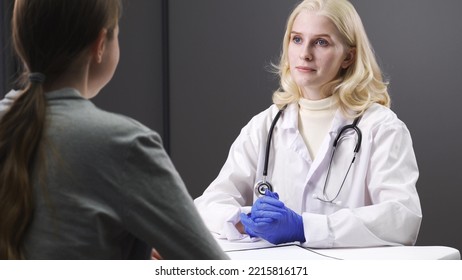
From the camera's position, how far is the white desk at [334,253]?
4.81 feet

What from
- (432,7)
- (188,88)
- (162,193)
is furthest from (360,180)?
(188,88)

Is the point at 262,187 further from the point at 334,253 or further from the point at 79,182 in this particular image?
the point at 79,182

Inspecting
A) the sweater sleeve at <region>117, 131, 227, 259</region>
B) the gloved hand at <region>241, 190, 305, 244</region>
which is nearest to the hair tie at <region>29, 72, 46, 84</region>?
the sweater sleeve at <region>117, 131, 227, 259</region>

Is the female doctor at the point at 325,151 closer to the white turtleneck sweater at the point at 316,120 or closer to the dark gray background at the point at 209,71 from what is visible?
the white turtleneck sweater at the point at 316,120

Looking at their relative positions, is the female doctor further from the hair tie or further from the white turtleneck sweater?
the hair tie

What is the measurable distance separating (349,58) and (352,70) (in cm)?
3

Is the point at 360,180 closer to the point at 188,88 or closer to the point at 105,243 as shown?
the point at 105,243

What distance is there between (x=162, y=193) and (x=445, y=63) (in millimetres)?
2134

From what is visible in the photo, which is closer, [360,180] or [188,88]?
[360,180]

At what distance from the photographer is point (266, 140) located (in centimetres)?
193

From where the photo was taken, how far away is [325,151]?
5.96 ft

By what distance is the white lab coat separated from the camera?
1.61 meters

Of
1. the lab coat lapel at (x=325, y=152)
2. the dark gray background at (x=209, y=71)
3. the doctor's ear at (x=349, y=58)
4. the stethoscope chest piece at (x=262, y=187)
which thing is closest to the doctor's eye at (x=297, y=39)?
the doctor's ear at (x=349, y=58)

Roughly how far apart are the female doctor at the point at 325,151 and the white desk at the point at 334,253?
0.05m
